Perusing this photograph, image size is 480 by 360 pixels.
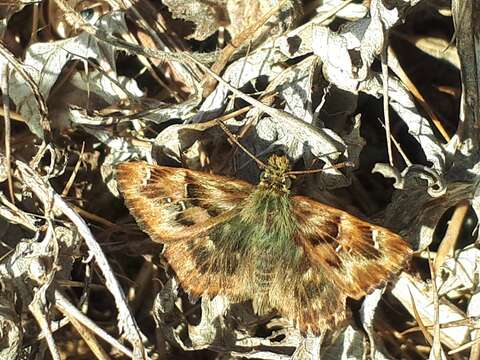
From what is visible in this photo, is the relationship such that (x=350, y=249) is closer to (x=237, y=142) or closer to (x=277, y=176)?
(x=277, y=176)

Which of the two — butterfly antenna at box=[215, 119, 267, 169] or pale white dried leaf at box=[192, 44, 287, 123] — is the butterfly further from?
pale white dried leaf at box=[192, 44, 287, 123]

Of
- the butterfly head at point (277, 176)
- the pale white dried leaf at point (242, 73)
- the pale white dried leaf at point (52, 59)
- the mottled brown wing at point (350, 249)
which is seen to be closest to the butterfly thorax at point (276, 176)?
the butterfly head at point (277, 176)

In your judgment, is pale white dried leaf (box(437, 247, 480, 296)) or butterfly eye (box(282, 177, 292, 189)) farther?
pale white dried leaf (box(437, 247, 480, 296))

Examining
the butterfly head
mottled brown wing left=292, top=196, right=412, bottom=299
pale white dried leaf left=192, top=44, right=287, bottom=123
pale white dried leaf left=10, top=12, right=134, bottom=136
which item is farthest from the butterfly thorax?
pale white dried leaf left=10, top=12, right=134, bottom=136

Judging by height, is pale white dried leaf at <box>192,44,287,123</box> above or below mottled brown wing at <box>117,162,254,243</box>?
above

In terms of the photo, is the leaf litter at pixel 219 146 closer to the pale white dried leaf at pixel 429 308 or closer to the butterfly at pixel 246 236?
the pale white dried leaf at pixel 429 308

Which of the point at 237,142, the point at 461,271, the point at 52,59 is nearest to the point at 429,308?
the point at 461,271

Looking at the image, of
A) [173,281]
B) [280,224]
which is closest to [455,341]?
[280,224]
